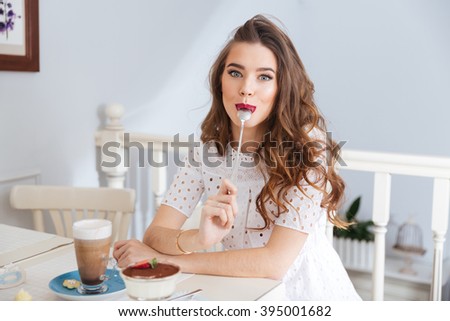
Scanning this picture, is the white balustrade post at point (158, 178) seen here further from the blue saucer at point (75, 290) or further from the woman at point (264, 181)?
the blue saucer at point (75, 290)

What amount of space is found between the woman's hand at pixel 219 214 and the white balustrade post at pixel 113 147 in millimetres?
1218

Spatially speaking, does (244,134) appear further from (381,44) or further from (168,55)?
(381,44)

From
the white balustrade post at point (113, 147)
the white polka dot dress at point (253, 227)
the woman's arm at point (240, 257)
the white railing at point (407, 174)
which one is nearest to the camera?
the woman's arm at point (240, 257)

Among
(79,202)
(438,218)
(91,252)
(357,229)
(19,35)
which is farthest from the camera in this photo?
(357,229)

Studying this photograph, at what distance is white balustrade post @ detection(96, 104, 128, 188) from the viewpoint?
2.17 m

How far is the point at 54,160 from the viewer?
2062 millimetres

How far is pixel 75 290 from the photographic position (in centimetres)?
95

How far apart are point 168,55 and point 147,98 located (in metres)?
0.25

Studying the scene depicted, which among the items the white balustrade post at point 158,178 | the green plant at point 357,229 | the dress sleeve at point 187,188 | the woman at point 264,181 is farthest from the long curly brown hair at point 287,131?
the green plant at point 357,229

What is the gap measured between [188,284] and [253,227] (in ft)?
1.07

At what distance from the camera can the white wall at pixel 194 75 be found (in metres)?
2.00

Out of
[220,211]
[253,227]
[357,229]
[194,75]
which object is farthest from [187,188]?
[357,229]

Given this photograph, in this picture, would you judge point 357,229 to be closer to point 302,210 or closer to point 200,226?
point 302,210

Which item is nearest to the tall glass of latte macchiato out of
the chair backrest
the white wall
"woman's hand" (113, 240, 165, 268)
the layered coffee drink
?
the layered coffee drink
